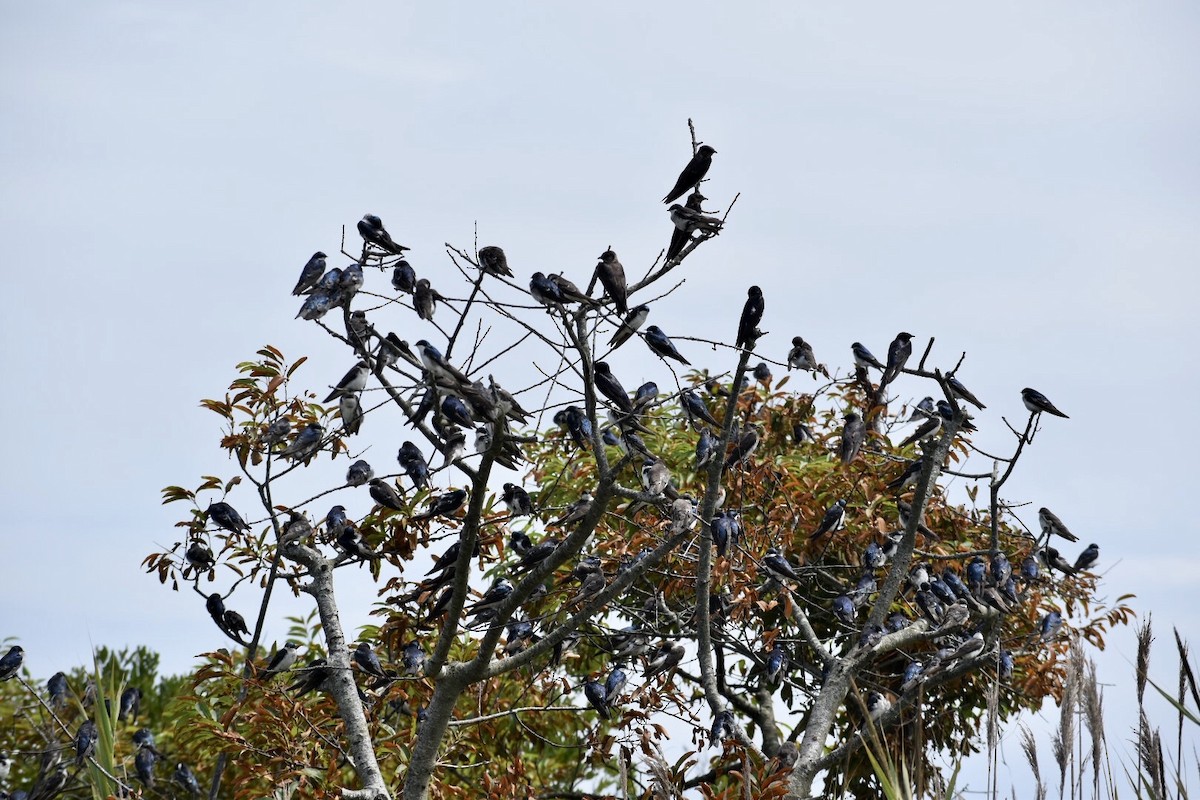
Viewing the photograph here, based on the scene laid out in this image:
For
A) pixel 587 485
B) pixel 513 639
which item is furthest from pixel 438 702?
pixel 587 485

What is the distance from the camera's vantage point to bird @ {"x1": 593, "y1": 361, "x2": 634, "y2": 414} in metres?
5.11

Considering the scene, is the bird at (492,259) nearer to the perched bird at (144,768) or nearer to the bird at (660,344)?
the bird at (660,344)

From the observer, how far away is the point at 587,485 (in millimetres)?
7512

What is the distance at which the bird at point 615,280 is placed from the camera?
447 cm

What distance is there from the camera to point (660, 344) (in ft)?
16.4

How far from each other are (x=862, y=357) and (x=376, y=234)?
330cm

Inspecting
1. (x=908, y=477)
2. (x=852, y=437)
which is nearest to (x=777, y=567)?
(x=852, y=437)

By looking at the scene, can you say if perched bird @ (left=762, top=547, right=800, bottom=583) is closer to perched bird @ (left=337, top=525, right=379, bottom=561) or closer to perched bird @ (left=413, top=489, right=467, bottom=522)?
perched bird @ (left=413, top=489, right=467, bottom=522)

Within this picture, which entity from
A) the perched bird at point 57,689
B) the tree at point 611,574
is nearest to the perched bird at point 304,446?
the tree at point 611,574

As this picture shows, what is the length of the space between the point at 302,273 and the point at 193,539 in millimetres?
1453

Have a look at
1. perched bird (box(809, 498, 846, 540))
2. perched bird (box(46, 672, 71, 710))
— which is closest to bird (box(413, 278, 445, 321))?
perched bird (box(809, 498, 846, 540))

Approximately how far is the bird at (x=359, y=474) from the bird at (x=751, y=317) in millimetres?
1990

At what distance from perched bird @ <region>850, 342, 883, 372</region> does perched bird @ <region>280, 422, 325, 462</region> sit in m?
3.25

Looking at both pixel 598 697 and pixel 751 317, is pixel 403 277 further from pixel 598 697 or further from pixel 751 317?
pixel 598 697
